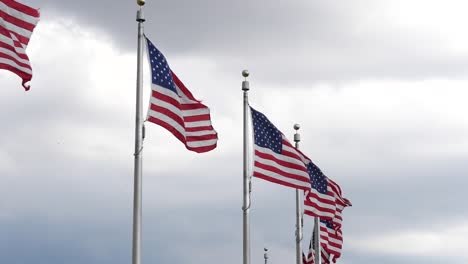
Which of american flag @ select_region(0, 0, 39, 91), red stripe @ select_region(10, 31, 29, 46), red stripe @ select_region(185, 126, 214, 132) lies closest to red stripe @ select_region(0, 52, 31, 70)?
american flag @ select_region(0, 0, 39, 91)

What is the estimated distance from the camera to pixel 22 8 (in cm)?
2539

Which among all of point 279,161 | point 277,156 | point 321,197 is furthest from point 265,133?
point 321,197

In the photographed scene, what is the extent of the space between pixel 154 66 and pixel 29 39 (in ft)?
14.2

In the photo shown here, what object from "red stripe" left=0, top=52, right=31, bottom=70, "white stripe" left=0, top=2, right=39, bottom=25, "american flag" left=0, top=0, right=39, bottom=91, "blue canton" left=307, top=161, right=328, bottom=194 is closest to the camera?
"red stripe" left=0, top=52, right=31, bottom=70

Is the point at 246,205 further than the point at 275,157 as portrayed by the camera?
No

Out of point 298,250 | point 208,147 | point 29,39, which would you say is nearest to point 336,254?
point 298,250

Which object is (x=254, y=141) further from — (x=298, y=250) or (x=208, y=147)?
(x=298, y=250)

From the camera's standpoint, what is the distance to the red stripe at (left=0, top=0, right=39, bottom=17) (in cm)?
2503

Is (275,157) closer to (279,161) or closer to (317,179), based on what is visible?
(279,161)

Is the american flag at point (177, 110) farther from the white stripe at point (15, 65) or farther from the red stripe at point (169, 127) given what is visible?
the white stripe at point (15, 65)

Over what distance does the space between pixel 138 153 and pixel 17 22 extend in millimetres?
4947

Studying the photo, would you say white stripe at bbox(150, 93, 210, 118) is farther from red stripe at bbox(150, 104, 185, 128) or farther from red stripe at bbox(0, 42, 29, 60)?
red stripe at bbox(0, 42, 29, 60)

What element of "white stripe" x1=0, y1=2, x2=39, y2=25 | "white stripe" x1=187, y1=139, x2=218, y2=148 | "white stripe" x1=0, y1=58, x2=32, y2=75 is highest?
"white stripe" x1=0, y1=2, x2=39, y2=25

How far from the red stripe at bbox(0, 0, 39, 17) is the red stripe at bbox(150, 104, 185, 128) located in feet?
13.9
